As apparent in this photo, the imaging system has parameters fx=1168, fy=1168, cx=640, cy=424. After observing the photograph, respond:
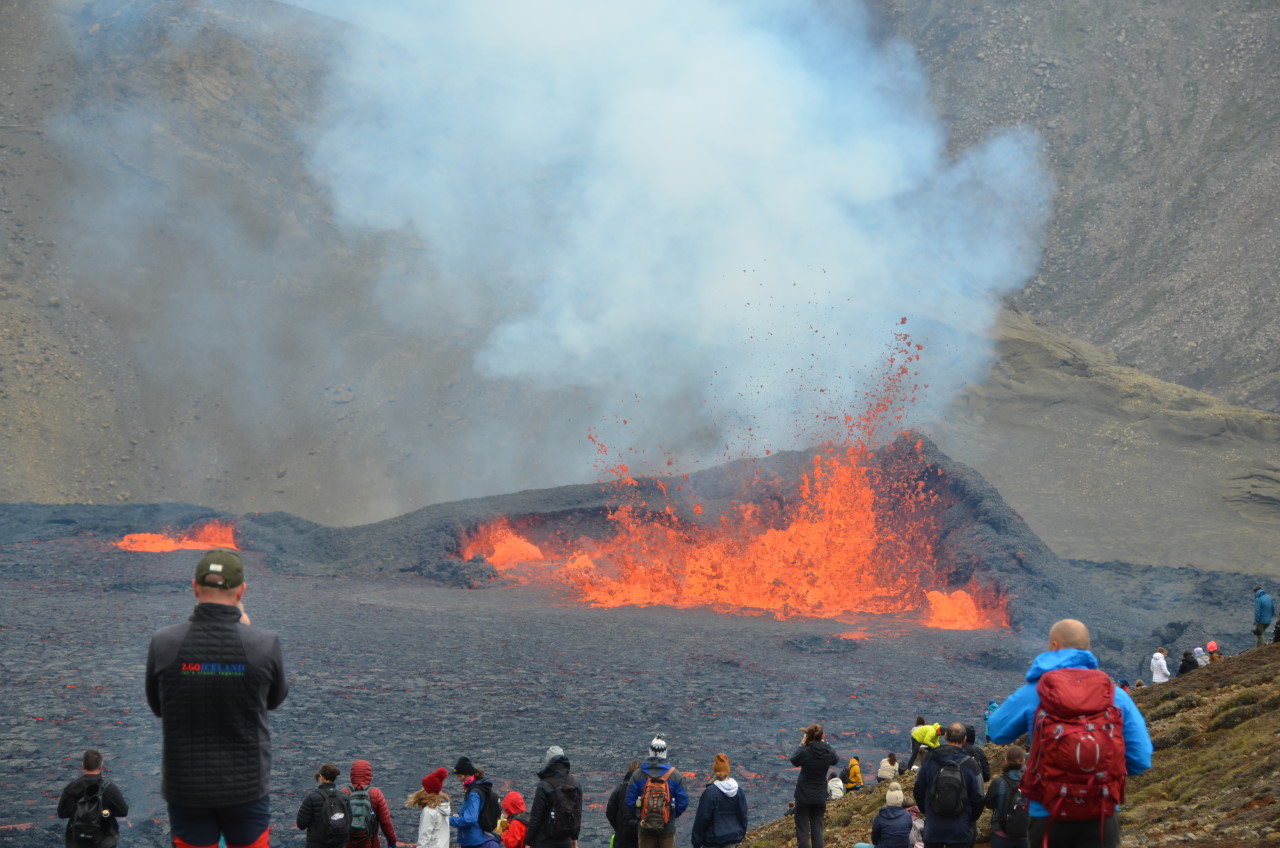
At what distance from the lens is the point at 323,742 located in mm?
16562

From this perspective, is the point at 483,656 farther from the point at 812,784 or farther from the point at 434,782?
the point at 434,782

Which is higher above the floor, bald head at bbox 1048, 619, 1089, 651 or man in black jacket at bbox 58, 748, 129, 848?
bald head at bbox 1048, 619, 1089, 651

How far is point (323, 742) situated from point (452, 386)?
39095 millimetres

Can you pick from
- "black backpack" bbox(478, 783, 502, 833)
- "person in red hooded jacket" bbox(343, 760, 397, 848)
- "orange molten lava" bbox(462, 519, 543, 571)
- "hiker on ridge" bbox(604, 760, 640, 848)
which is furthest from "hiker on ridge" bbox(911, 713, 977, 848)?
"orange molten lava" bbox(462, 519, 543, 571)

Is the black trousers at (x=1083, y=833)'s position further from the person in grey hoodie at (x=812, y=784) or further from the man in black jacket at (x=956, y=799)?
the person in grey hoodie at (x=812, y=784)

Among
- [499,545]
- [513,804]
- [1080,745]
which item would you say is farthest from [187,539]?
[1080,745]

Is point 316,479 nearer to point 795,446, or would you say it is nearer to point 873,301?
point 795,446

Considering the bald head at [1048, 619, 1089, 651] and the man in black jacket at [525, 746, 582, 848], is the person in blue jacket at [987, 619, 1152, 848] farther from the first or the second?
the man in black jacket at [525, 746, 582, 848]

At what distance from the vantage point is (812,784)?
9867 mm

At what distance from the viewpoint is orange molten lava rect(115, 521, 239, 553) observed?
3539cm

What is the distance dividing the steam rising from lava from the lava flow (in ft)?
29.7

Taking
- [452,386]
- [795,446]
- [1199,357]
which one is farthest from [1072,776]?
[1199,357]

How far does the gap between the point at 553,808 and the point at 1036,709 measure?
459cm

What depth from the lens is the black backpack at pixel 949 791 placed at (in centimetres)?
792
